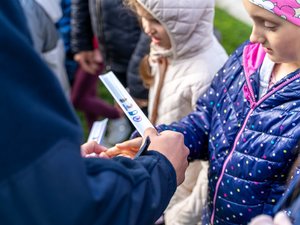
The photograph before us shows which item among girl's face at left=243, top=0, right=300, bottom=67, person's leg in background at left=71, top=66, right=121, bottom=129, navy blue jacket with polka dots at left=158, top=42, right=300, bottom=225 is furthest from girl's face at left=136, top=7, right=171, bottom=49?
person's leg in background at left=71, top=66, right=121, bottom=129

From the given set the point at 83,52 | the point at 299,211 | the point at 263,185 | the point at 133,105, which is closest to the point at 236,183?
the point at 263,185

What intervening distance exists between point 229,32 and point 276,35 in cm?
372

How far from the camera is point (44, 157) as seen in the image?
1.16 metres

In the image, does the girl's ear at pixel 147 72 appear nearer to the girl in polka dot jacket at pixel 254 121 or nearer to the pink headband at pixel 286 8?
the girl in polka dot jacket at pixel 254 121

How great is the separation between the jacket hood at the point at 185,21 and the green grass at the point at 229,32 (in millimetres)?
2307

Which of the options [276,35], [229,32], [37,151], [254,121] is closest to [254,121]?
[254,121]

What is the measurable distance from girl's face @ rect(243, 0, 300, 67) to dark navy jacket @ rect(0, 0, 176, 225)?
0.78 m

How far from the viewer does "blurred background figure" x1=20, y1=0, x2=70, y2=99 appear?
308 centimetres

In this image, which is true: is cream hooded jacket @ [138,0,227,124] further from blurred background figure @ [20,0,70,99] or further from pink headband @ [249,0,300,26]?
blurred background figure @ [20,0,70,99]

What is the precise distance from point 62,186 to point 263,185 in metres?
0.91

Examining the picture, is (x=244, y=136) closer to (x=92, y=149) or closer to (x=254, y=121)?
(x=254, y=121)

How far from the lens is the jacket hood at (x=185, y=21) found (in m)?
2.41

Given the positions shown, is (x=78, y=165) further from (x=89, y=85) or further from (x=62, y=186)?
(x=89, y=85)

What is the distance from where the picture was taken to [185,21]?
2451 mm
